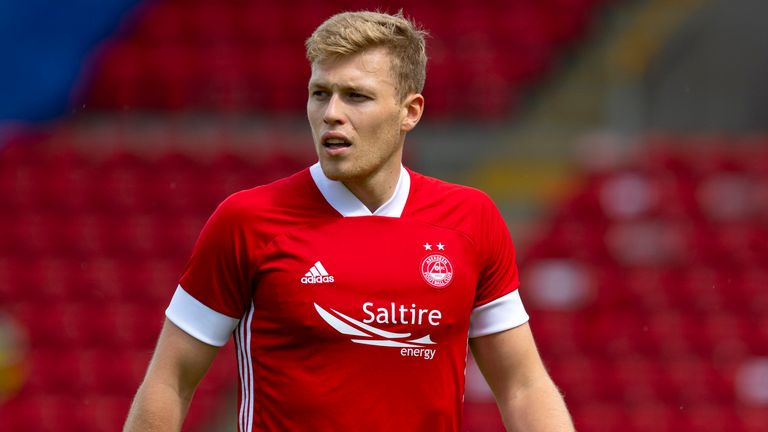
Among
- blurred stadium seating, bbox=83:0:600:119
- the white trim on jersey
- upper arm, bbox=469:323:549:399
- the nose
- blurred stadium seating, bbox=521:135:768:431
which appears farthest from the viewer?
blurred stadium seating, bbox=83:0:600:119

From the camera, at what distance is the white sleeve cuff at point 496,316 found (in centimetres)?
356

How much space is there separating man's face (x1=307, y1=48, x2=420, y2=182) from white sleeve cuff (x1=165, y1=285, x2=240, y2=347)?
1.47 ft

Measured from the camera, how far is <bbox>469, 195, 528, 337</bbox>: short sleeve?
356 centimetres

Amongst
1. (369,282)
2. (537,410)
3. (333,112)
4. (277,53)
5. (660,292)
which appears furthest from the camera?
(277,53)

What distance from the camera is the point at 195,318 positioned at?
3350 mm

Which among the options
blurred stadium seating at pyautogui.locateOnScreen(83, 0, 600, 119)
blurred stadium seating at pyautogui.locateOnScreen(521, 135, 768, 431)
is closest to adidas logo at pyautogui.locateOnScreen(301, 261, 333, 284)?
blurred stadium seating at pyautogui.locateOnScreen(521, 135, 768, 431)

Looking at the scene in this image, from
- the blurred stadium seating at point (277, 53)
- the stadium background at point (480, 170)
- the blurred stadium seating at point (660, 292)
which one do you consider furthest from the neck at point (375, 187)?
the blurred stadium seating at point (277, 53)

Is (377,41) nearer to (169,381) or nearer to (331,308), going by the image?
(331,308)

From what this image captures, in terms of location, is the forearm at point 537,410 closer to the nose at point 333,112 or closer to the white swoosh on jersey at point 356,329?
the white swoosh on jersey at point 356,329

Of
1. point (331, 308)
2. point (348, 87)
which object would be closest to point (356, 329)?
point (331, 308)

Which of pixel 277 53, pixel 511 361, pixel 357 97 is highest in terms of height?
pixel 277 53

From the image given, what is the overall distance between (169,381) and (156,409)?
0.24ft

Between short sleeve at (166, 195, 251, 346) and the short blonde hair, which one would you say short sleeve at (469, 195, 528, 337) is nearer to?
the short blonde hair

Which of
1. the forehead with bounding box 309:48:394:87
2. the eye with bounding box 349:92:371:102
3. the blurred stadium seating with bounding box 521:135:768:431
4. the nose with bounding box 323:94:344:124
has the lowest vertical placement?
the blurred stadium seating with bounding box 521:135:768:431
